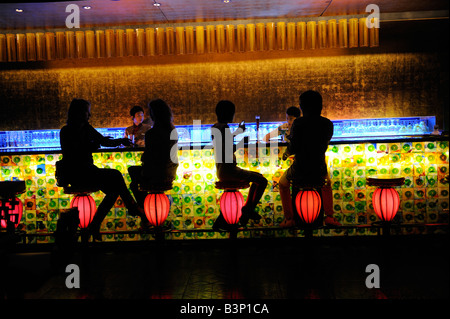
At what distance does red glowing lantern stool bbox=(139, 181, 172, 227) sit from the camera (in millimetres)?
3730

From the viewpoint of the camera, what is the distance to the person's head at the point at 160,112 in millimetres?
3713

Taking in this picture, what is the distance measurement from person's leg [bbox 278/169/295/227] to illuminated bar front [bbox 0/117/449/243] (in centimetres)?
27

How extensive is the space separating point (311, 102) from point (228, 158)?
34.2 inches

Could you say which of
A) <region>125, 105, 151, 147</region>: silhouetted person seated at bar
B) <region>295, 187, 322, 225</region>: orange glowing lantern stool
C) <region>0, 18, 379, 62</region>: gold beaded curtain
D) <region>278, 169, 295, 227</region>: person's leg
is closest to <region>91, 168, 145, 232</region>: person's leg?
<region>278, 169, 295, 227</region>: person's leg

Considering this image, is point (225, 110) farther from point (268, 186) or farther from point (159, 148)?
point (268, 186)

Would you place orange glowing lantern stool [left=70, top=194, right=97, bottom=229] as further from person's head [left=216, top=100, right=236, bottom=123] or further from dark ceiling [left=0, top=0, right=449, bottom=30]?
dark ceiling [left=0, top=0, right=449, bottom=30]

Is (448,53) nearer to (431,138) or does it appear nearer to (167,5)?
(431,138)

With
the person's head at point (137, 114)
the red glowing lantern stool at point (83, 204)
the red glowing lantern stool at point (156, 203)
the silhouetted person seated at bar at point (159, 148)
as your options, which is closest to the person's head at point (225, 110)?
the silhouetted person seated at bar at point (159, 148)

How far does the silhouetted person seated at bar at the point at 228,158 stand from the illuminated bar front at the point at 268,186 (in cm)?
62

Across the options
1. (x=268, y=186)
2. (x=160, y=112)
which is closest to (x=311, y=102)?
(x=268, y=186)

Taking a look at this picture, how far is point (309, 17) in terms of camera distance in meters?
5.83

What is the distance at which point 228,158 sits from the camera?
3660 millimetres
